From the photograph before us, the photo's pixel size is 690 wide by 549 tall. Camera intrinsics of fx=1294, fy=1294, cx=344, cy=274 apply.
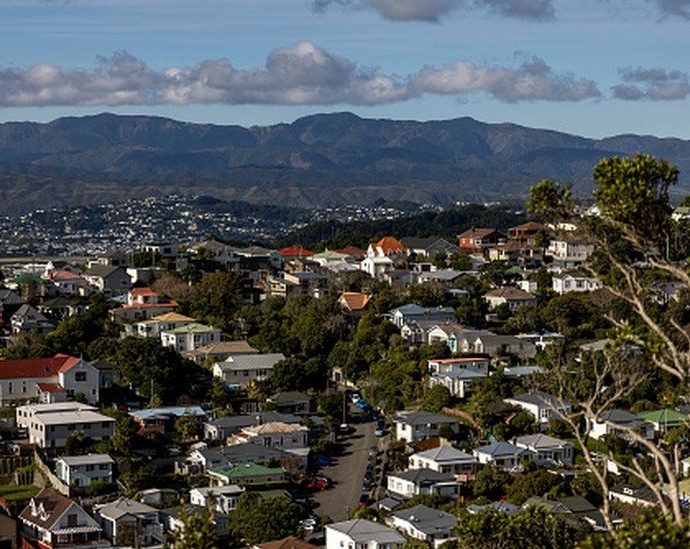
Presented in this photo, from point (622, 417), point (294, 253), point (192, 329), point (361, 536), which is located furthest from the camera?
point (294, 253)

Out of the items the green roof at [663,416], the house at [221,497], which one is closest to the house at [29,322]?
the house at [221,497]

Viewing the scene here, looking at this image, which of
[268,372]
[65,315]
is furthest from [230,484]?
[65,315]

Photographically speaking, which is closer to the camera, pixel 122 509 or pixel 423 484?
pixel 122 509

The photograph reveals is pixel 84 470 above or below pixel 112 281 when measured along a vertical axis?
below

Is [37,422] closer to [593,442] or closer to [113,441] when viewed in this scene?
[113,441]

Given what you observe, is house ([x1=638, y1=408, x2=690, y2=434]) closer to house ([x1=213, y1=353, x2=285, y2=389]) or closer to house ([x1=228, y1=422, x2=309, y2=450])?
house ([x1=228, y1=422, x2=309, y2=450])

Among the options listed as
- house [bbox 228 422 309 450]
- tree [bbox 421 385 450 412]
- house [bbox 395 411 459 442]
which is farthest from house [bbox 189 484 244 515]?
tree [bbox 421 385 450 412]

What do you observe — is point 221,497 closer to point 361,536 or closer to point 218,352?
point 361,536

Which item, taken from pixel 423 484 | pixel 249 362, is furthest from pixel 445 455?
pixel 249 362
